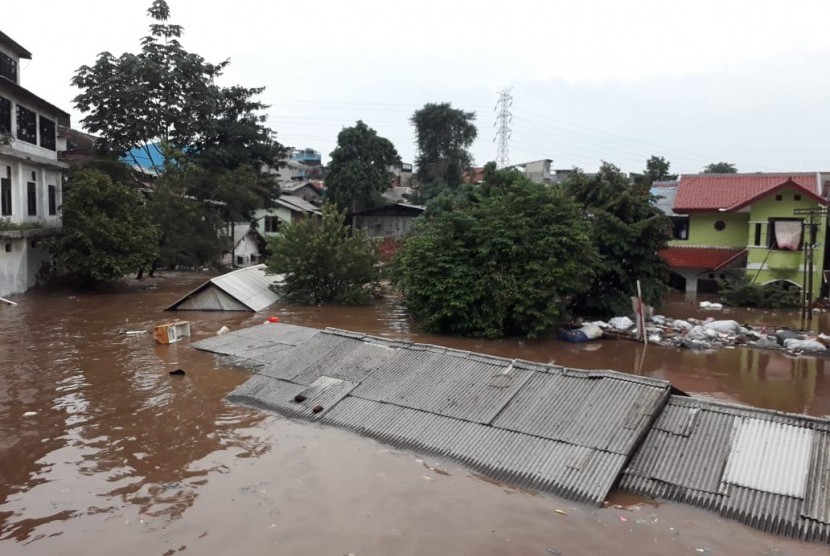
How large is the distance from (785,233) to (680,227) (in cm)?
430

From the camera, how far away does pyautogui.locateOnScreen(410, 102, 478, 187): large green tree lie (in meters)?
45.8

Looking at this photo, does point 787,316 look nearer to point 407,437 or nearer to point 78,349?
point 407,437

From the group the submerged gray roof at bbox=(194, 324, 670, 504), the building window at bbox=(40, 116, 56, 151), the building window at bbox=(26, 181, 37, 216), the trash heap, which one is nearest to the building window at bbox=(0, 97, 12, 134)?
the building window at bbox=(26, 181, 37, 216)

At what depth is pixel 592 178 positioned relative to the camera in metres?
19.8

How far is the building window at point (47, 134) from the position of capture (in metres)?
23.7

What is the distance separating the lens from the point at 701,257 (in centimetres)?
2523

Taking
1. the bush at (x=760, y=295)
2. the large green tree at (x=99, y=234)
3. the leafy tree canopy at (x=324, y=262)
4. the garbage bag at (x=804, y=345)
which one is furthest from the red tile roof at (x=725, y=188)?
the large green tree at (x=99, y=234)

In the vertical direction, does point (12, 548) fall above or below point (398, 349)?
below

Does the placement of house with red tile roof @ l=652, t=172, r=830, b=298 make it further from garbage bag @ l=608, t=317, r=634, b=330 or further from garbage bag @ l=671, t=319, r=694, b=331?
garbage bag @ l=608, t=317, r=634, b=330

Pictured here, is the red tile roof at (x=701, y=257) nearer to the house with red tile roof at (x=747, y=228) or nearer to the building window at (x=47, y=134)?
the house with red tile roof at (x=747, y=228)

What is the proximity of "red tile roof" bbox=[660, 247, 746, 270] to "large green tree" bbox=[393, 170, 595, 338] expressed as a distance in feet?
36.8

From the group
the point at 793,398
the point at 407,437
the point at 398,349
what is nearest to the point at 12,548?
the point at 407,437

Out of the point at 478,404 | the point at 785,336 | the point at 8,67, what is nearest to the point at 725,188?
the point at 785,336

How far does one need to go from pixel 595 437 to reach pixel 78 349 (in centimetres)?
1136
